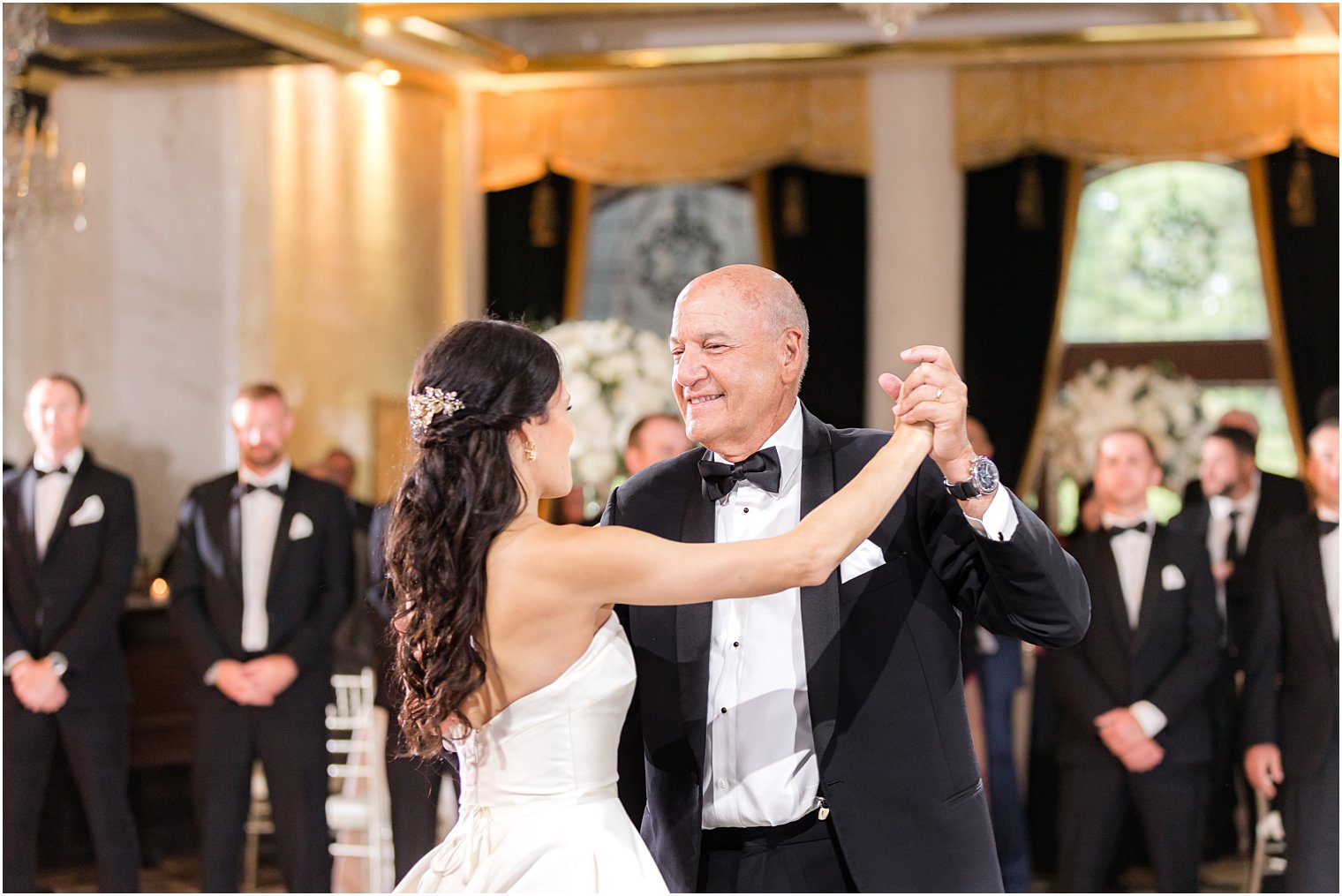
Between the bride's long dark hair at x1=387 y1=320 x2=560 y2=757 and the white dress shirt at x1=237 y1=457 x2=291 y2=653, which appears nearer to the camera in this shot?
the bride's long dark hair at x1=387 y1=320 x2=560 y2=757

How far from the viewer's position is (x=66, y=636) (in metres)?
5.68

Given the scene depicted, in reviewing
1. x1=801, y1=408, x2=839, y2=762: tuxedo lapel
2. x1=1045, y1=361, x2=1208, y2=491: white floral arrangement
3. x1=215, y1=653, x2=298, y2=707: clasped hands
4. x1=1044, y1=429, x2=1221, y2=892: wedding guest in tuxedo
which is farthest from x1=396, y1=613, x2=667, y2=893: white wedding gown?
x1=1045, y1=361, x2=1208, y2=491: white floral arrangement

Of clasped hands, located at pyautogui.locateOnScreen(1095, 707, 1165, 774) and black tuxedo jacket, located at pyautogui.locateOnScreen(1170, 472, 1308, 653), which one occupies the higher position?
black tuxedo jacket, located at pyautogui.locateOnScreen(1170, 472, 1308, 653)

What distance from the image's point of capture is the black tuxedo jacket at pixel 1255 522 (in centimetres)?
571

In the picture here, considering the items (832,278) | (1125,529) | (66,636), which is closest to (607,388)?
(1125,529)

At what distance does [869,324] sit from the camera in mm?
9516

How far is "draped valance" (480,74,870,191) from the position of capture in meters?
9.46

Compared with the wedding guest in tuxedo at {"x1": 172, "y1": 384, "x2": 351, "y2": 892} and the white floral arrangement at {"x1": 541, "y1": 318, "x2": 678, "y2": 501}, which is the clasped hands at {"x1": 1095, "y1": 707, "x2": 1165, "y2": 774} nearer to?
the white floral arrangement at {"x1": 541, "y1": 318, "x2": 678, "y2": 501}

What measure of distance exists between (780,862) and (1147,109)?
7.52m

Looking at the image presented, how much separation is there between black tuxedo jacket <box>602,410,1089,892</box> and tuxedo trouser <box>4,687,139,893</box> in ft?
11.6

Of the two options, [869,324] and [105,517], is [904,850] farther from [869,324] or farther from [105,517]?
[869,324]

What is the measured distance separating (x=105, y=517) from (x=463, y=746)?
150 inches

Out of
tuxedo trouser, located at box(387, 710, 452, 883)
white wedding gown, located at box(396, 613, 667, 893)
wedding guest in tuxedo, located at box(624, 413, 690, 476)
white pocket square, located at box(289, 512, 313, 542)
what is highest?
wedding guest in tuxedo, located at box(624, 413, 690, 476)

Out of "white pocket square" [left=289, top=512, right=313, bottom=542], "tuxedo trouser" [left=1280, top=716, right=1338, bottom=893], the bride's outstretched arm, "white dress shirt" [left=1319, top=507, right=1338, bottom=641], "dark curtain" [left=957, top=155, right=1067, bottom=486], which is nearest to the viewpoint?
the bride's outstretched arm
